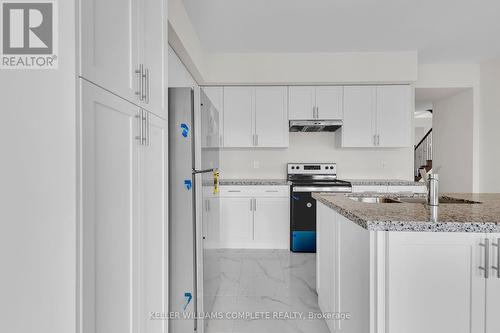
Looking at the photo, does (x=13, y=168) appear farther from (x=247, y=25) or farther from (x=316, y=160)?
(x=316, y=160)

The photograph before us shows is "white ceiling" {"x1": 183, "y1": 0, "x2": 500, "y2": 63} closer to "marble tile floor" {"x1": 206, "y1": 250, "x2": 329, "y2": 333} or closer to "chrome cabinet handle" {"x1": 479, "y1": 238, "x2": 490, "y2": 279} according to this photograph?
"chrome cabinet handle" {"x1": 479, "y1": 238, "x2": 490, "y2": 279}

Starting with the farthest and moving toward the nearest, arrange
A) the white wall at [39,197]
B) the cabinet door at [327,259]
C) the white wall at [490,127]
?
the white wall at [490,127] → the cabinet door at [327,259] → the white wall at [39,197]

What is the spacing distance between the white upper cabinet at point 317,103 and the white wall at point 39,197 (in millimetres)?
3527

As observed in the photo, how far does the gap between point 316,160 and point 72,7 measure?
4.01 metres

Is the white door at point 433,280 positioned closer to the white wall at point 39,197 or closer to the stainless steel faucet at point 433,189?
the stainless steel faucet at point 433,189

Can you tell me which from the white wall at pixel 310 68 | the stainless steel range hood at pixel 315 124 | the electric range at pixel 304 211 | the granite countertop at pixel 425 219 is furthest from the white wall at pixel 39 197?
the stainless steel range hood at pixel 315 124

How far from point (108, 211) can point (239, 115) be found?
332 cm

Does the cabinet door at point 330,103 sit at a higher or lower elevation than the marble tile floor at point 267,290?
higher

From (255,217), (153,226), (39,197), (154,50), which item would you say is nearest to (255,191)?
(255,217)

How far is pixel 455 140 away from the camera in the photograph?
4820 millimetres

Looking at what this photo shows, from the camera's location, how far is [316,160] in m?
4.43

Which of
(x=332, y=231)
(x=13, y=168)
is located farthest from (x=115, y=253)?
(x=332, y=231)

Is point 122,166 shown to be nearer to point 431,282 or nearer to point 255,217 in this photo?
point 431,282

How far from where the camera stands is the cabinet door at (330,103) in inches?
159
